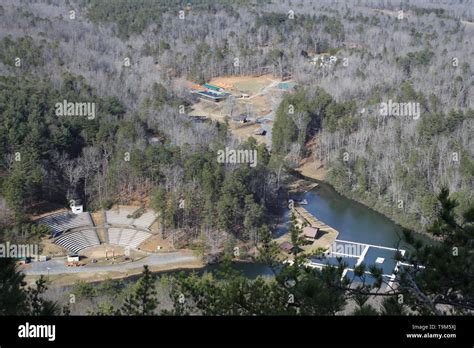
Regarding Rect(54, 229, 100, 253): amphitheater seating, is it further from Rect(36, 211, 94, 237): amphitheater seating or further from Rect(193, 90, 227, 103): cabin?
Rect(193, 90, 227, 103): cabin

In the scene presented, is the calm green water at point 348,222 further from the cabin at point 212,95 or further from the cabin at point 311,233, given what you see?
the cabin at point 212,95

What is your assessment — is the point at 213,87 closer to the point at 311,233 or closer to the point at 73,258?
the point at 311,233

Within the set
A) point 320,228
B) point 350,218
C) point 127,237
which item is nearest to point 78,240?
point 127,237

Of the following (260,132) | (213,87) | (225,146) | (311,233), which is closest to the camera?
(311,233)

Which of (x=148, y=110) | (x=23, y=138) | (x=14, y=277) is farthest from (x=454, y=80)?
(x=14, y=277)

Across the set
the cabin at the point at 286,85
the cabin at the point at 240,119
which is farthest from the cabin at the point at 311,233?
the cabin at the point at 286,85

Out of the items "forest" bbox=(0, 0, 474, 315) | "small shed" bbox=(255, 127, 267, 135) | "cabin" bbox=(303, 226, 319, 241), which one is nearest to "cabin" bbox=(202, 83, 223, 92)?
"forest" bbox=(0, 0, 474, 315)
